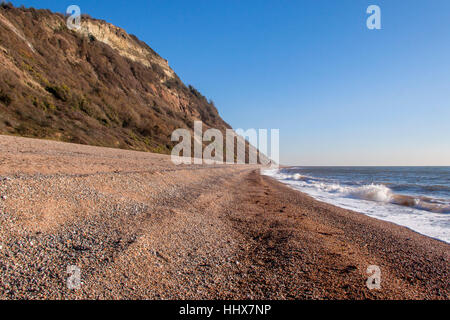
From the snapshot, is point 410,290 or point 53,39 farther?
point 53,39

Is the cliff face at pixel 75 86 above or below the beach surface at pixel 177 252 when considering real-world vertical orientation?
above

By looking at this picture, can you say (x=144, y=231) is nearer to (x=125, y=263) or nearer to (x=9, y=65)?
(x=125, y=263)

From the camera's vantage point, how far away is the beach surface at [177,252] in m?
2.87

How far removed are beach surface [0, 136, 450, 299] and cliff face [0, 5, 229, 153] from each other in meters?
15.1

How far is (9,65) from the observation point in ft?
70.0

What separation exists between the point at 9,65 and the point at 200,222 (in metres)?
27.1

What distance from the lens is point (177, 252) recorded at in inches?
154

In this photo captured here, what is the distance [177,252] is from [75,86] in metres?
32.8

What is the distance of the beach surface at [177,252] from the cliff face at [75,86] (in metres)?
15.1

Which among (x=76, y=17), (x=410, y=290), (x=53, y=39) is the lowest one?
(x=410, y=290)

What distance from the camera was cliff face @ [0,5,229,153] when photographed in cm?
1905

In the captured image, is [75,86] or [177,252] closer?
[177,252]

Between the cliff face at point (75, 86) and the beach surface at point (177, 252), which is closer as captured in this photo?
the beach surface at point (177, 252)
